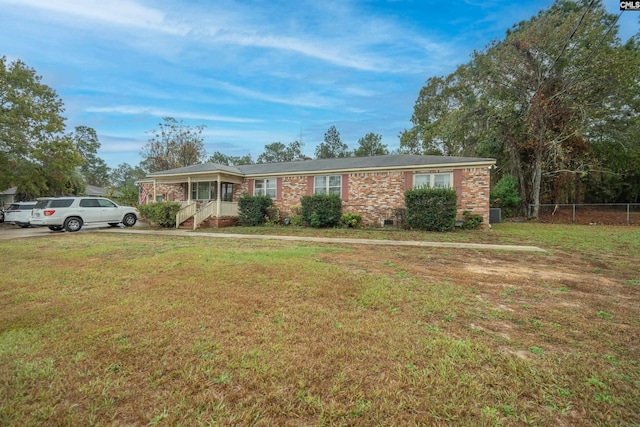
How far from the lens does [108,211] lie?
14.2 meters

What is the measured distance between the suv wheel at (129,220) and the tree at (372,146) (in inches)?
1243

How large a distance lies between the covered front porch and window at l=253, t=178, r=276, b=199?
1113mm

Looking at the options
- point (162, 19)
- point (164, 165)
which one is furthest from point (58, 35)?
point (164, 165)

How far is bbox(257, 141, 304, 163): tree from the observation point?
45.8 metres

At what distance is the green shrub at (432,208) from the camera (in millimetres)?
11336

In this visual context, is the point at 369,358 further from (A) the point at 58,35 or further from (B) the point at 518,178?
(B) the point at 518,178

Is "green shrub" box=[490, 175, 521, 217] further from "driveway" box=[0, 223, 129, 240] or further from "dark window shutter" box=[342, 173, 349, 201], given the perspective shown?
"driveway" box=[0, 223, 129, 240]

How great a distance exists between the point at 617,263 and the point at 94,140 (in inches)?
2543

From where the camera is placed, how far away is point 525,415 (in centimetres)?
172

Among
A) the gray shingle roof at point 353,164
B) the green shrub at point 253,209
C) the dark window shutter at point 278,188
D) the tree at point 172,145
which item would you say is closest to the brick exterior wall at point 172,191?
the gray shingle roof at point 353,164

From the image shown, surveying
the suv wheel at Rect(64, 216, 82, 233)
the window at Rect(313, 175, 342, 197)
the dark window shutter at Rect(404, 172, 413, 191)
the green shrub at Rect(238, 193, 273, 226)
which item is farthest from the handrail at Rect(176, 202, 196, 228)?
the dark window shutter at Rect(404, 172, 413, 191)

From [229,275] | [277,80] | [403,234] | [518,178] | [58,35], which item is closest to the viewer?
[229,275]

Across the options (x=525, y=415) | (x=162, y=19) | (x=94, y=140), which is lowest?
(x=525, y=415)

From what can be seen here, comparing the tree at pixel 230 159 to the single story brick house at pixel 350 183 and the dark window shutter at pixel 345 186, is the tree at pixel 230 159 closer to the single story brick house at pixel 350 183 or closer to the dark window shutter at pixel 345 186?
the single story brick house at pixel 350 183
